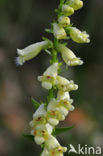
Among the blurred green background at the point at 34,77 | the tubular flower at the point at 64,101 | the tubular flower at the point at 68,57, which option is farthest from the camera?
the blurred green background at the point at 34,77

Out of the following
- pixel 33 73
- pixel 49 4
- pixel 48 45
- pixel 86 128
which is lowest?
pixel 48 45

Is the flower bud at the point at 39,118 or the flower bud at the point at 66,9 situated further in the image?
the flower bud at the point at 39,118

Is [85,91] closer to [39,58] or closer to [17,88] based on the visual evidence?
[17,88]

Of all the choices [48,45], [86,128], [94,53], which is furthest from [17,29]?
[48,45]

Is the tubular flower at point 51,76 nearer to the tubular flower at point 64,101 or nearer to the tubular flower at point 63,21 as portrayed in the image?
the tubular flower at point 64,101

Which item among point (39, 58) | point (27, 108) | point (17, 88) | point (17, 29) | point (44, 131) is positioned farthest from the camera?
point (39, 58)

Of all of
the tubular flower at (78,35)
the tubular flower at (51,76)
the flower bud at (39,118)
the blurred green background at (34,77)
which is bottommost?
the flower bud at (39,118)

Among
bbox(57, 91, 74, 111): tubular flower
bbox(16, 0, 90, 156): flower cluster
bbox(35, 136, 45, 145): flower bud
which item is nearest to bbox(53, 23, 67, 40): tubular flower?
bbox(16, 0, 90, 156): flower cluster

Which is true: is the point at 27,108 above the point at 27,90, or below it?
below

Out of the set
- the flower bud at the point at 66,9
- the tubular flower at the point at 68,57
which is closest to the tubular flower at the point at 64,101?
the tubular flower at the point at 68,57
